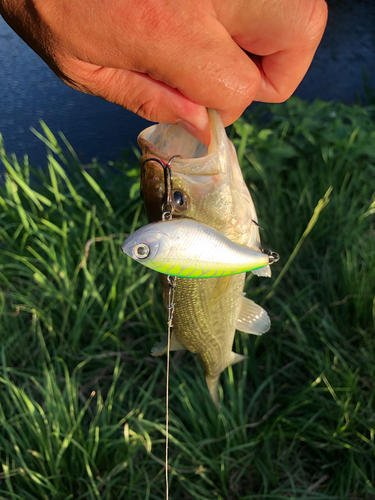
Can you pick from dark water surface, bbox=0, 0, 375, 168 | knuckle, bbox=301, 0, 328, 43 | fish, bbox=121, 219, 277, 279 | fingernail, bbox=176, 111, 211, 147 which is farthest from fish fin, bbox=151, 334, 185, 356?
dark water surface, bbox=0, 0, 375, 168

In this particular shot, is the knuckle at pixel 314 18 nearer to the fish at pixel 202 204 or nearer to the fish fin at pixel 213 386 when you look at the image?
the fish at pixel 202 204

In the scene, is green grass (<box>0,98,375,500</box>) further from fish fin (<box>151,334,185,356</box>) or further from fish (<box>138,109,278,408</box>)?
fish (<box>138,109,278,408</box>)

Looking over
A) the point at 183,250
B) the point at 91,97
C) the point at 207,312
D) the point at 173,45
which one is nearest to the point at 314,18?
the point at 173,45

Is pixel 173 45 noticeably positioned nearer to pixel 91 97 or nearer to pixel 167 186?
pixel 167 186

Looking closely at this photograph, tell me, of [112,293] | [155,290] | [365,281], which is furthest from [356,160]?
[112,293]

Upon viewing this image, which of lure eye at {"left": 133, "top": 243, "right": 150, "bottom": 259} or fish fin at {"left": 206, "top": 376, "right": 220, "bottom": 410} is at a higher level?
lure eye at {"left": 133, "top": 243, "right": 150, "bottom": 259}
